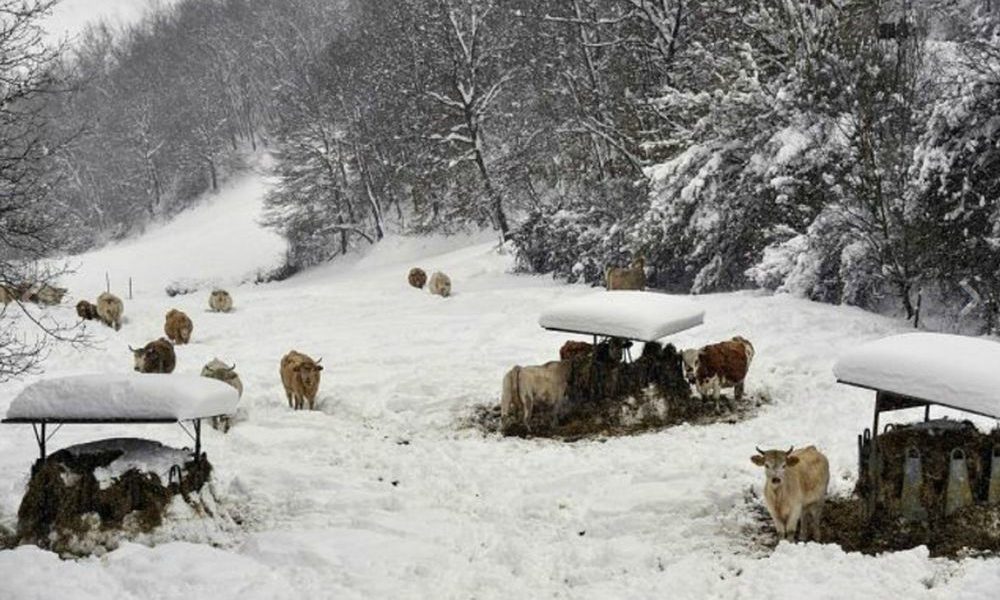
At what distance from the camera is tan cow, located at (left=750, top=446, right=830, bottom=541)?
7863 millimetres

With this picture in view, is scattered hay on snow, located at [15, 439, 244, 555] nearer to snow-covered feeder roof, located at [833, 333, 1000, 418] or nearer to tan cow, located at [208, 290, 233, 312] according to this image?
snow-covered feeder roof, located at [833, 333, 1000, 418]

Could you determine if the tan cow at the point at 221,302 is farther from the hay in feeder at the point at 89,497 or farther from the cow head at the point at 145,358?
the hay in feeder at the point at 89,497

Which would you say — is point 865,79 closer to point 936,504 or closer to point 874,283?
point 874,283

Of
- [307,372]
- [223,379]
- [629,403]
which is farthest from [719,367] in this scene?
[223,379]

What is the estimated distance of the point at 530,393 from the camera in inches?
488

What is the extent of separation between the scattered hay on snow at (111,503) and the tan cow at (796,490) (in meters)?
5.63

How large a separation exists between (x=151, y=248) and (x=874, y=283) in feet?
158

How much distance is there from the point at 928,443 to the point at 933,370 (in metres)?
0.90

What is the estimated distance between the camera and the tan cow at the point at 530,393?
40.7ft

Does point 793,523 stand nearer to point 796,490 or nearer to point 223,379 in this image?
point 796,490

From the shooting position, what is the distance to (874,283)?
17844mm

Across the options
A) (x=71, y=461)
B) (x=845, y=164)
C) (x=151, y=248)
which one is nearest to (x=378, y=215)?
(x=151, y=248)

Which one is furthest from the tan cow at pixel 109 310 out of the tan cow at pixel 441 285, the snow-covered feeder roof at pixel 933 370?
the snow-covered feeder roof at pixel 933 370

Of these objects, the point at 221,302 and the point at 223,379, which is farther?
the point at 221,302
